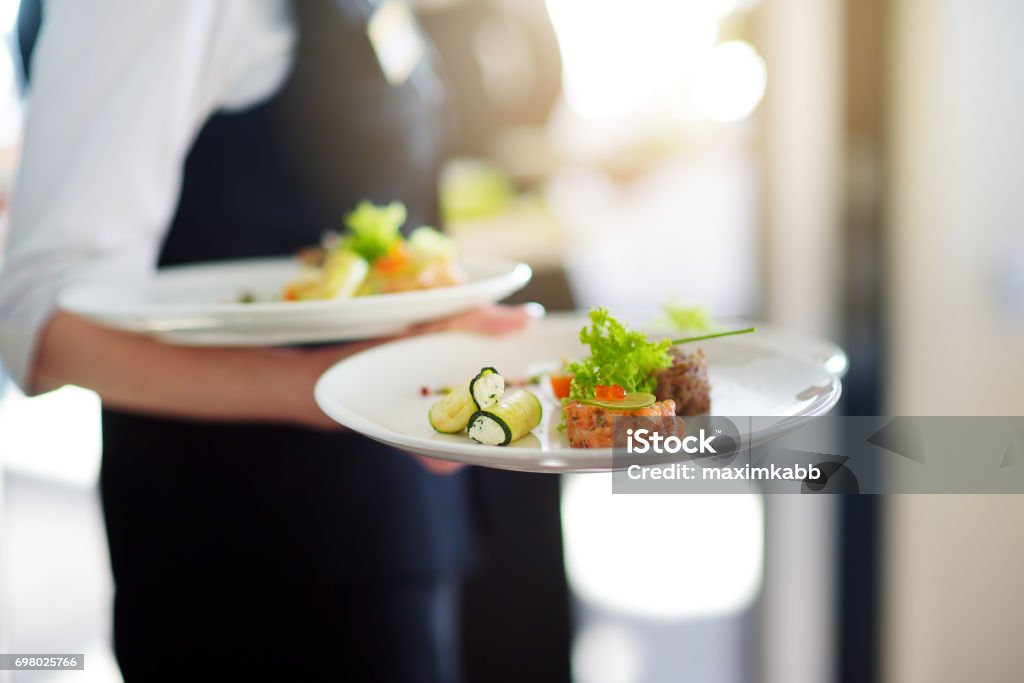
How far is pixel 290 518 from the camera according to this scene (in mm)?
1287

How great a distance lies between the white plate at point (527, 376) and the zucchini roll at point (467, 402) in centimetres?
1

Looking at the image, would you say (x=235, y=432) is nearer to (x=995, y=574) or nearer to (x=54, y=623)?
(x=54, y=623)

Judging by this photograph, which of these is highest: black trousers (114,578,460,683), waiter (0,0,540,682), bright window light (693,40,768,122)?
bright window light (693,40,768,122)

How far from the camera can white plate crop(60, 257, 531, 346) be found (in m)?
0.75

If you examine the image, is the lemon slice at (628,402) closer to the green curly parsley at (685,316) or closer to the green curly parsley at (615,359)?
the green curly parsley at (615,359)

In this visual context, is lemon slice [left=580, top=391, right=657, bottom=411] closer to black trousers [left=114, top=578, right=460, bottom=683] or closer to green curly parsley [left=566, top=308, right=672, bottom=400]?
green curly parsley [left=566, top=308, right=672, bottom=400]

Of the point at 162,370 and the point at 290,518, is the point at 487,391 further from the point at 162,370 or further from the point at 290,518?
the point at 290,518

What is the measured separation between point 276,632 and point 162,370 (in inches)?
21.6

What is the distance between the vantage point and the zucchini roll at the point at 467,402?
67 cm

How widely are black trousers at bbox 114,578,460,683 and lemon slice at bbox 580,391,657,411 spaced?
786 millimetres

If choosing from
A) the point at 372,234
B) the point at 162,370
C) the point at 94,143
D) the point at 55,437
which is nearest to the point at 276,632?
the point at 162,370

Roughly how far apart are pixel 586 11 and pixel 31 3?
214 cm

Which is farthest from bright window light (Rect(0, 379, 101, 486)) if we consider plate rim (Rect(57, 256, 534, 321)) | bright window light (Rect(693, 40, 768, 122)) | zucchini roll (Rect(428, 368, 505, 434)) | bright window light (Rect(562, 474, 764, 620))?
bright window light (Rect(693, 40, 768, 122))

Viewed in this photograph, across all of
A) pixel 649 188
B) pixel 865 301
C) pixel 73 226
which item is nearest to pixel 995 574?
pixel 865 301
